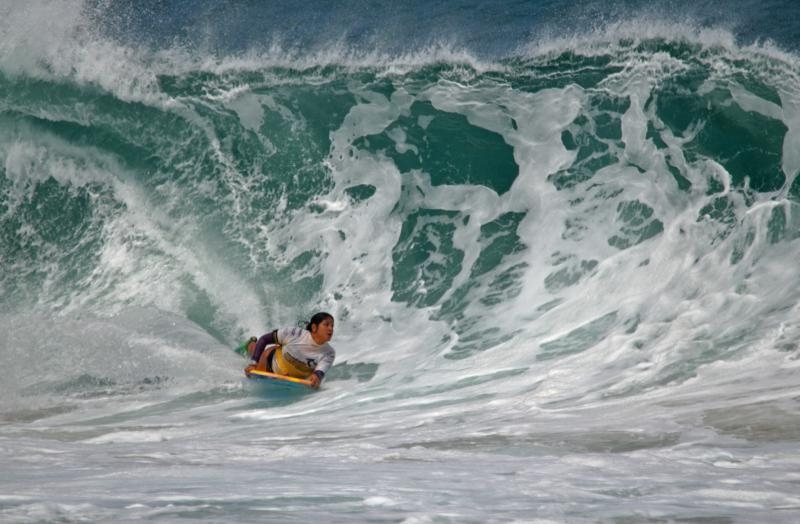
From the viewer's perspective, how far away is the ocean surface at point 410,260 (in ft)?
16.0

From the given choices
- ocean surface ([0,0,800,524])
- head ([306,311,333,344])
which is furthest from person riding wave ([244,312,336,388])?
ocean surface ([0,0,800,524])

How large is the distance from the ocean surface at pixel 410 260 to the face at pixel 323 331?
1.33 ft

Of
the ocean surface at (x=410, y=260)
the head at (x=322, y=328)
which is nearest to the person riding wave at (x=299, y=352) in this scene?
the head at (x=322, y=328)

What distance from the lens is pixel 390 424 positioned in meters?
7.02

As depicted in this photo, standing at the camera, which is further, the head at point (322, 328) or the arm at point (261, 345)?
the arm at point (261, 345)

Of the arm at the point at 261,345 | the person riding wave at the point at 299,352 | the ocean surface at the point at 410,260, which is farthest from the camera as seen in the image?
the arm at the point at 261,345

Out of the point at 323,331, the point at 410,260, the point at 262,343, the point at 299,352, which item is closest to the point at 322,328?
the point at 323,331

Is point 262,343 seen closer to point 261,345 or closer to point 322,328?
point 261,345

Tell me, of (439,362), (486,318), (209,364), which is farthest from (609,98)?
(209,364)

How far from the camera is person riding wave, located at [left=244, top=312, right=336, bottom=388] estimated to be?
8633mm

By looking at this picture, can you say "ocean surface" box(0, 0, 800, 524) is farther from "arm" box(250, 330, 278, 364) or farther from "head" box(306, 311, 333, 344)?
"head" box(306, 311, 333, 344)

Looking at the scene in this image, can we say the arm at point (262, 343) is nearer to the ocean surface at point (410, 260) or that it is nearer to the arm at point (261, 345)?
the arm at point (261, 345)

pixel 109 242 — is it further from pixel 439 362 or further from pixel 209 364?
pixel 439 362

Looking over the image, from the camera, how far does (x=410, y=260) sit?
10.5m
